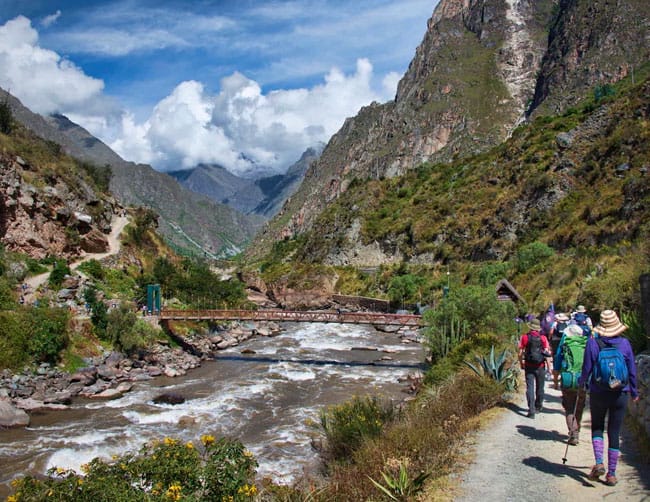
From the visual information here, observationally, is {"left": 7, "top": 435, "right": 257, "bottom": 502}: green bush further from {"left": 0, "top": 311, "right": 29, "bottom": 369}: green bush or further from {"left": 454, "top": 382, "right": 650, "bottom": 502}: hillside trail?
{"left": 0, "top": 311, "right": 29, "bottom": 369}: green bush

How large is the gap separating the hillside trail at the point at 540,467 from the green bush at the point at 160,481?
97.8 inches

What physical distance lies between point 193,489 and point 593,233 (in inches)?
1184

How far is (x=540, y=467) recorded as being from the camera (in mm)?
5926

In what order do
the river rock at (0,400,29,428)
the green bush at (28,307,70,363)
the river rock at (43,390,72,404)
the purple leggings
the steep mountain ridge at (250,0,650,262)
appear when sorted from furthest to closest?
1. the steep mountain ridge at (250,0,650,262)
2. the green bush at (28,307,70,363)
3. the river rock at (43,390,72,404)
4. the river rock at (0,400,29,428)
5. the purple leggings

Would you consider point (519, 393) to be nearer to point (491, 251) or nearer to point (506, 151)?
A: point (491, 251)

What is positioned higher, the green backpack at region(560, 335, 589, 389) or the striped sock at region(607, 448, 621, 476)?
the green backpack at region(560, 335, 589, 389)

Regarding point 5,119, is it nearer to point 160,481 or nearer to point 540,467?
point 160,481

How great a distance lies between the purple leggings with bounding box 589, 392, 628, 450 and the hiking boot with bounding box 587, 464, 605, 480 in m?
0.25

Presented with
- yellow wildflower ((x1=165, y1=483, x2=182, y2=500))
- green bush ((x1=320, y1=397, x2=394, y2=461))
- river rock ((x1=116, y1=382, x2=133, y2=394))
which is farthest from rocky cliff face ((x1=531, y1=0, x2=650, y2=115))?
yellow wildflower ((x1=165, y1=483, x2=182, y2=500))

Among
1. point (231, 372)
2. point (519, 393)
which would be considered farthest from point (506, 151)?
point (519, 393)

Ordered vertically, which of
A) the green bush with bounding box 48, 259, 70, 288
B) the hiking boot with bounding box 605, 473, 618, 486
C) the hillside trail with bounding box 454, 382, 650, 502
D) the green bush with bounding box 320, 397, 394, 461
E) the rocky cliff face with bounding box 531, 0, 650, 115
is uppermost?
the rocky cliff face with bounding box 531, 0, 650, 115

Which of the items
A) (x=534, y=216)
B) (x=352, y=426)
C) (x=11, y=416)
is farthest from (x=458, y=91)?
(x=352, y=426)

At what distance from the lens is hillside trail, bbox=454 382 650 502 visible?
5125 millimetres

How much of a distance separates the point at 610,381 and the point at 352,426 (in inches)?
189
